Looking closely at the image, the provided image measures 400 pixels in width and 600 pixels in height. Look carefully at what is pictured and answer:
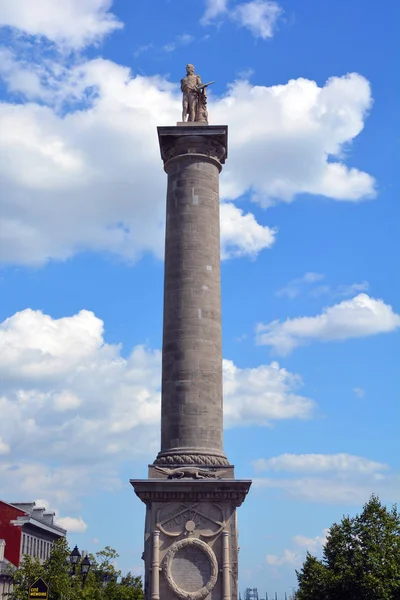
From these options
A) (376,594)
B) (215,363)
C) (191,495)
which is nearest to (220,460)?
(191,495)

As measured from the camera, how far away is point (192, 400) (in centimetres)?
2525

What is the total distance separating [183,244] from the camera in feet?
88.6

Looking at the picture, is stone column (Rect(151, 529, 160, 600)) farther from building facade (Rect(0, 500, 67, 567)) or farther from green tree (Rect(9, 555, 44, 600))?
building facade (Rect(0, 500, 67, 567))

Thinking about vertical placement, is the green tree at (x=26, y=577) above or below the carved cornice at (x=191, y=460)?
below

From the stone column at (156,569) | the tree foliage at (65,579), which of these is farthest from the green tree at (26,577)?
the stone column at (156,569)

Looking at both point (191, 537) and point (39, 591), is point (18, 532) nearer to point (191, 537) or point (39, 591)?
point (39, 591)

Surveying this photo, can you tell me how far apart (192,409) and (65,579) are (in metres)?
30.8

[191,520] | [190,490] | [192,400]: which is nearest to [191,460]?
[190,490]

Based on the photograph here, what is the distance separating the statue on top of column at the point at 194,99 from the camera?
29609mm

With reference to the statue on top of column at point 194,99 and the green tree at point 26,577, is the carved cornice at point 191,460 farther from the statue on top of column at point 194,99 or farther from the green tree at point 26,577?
the green tree at point 26,577

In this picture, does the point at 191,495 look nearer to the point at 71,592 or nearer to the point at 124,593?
the point at 71,592

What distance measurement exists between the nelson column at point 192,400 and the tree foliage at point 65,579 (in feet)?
82.7

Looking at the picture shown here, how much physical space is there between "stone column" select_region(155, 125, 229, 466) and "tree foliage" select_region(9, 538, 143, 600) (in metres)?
25.5

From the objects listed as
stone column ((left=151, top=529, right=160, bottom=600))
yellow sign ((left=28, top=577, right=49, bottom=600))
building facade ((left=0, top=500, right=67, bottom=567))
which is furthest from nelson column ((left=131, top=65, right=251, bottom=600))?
building facade ((left=0, top=500, right=67, bottom=567))
